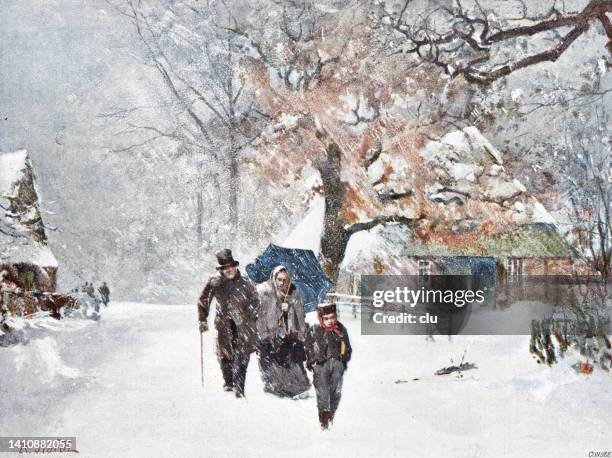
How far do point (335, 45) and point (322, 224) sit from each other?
1.41 m

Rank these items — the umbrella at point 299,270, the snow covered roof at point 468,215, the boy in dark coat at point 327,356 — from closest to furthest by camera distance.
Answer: the boy in dark coat at point 327,356 → the umbrella at point 299,270 → the snow covered roof at point 468,215

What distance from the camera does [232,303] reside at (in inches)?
180

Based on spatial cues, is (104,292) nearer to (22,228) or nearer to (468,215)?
(22,228)

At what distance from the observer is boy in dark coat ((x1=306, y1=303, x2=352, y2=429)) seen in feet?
14.8

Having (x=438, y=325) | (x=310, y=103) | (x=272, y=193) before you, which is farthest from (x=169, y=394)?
(x=310, y=103)

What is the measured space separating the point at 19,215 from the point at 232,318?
185cm

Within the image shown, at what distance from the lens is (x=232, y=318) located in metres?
4.59

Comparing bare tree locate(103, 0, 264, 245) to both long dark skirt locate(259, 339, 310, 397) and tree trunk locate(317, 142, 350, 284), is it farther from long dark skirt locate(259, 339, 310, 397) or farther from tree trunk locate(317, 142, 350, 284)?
long dark skirt locate(259, 339, 310, 397)

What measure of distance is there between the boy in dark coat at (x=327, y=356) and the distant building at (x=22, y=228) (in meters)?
2.07

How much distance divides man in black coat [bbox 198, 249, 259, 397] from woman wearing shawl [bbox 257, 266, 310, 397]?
8 cm

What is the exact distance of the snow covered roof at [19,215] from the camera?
466 centimetres

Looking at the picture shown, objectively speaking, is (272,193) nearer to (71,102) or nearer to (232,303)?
(232,303)

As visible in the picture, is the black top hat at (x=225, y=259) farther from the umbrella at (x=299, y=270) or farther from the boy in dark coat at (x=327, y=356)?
the boy in dark coat at (x=327, y=356)

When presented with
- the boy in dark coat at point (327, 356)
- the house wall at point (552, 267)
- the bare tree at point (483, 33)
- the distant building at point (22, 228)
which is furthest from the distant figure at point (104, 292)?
the house wall at point (552, 267)
